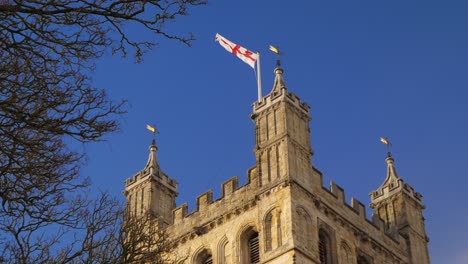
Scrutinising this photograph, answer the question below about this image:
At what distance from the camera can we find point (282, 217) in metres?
42.5

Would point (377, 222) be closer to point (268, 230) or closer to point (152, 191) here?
point (268, 230)

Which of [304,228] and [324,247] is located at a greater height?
[324,247]

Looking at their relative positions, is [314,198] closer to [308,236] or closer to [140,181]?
[308,236]

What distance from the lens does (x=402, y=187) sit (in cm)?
5078

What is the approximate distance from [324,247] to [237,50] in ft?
37.9

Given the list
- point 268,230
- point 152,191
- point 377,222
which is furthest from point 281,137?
point 152,191

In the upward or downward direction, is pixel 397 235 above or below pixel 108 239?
above

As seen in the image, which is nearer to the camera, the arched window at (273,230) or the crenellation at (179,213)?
the arched window at (273,230)

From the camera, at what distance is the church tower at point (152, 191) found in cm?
4959

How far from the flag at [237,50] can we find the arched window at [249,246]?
31.8ft

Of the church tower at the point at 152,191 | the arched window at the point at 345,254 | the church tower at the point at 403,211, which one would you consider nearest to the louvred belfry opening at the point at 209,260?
the church tower at the point at 152,191

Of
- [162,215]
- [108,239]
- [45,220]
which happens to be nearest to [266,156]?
[162,215]

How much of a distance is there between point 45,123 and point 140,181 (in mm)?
34224

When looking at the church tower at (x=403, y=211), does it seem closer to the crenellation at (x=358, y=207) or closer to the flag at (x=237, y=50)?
the crenellation at (x=358, y=207)
